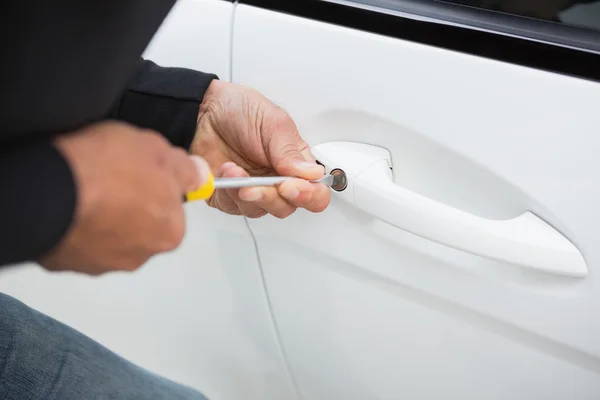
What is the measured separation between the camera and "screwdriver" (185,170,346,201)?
44 cm

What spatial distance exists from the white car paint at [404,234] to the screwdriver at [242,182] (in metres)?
0.02

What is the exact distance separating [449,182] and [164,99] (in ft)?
1.01

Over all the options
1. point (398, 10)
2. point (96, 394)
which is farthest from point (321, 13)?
point (96, 394)

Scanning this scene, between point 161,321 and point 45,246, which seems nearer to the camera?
point 45,246

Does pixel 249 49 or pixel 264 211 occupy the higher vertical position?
pixel 249 49

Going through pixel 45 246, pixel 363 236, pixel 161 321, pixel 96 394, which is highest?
pixel 45 246

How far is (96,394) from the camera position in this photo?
0.65 m

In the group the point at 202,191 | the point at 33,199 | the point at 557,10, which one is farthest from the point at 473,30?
the point at 33,199

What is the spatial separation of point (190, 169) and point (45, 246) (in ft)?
0.34

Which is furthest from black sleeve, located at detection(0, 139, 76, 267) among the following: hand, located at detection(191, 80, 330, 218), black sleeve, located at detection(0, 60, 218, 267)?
hand, located at detection(191, 80, 330, 218)

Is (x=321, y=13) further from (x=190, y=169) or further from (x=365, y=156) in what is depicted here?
(x=190, y=169)

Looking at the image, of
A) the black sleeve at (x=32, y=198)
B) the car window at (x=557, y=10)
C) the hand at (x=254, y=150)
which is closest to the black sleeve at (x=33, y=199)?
the black sleeve at (x=32, y=198)

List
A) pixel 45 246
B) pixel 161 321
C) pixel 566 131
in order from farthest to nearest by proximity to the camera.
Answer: pixel 161 321
pixel 566 131
pixel 45 246

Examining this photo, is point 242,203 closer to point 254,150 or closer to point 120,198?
point 254,150
